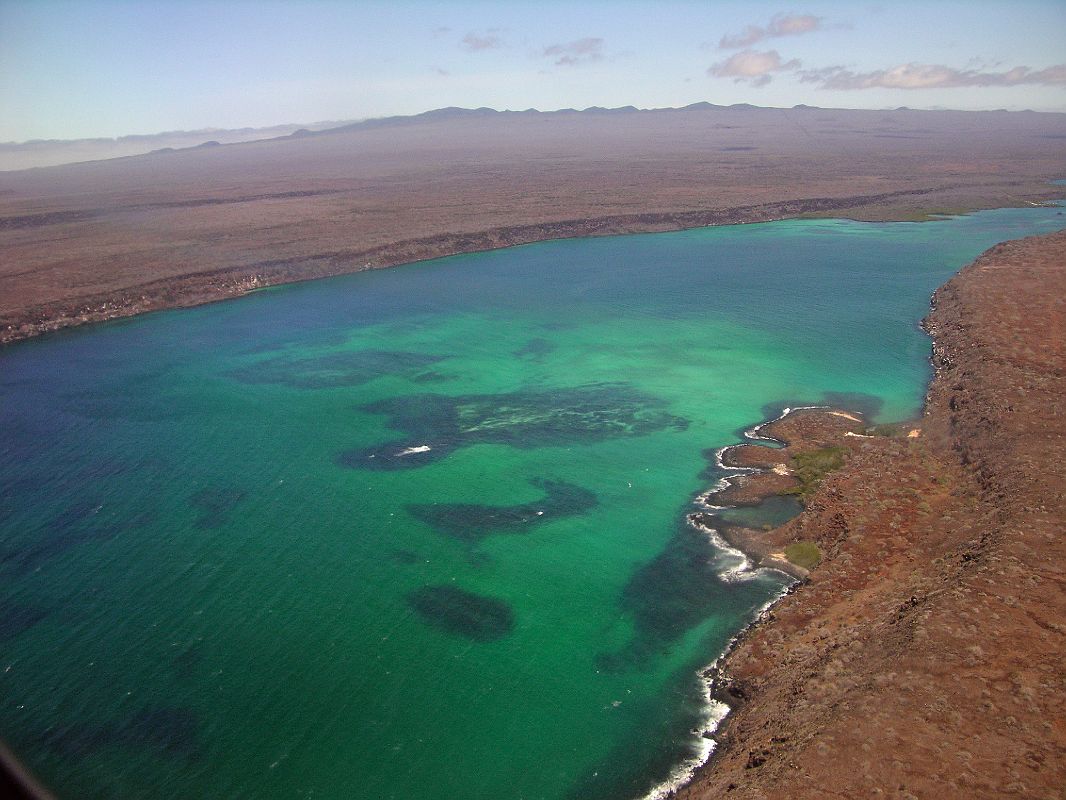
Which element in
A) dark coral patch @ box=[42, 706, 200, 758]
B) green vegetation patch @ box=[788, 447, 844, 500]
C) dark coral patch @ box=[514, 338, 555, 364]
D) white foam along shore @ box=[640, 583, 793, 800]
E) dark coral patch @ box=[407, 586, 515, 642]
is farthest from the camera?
dark coral patch @ box=[514, 338, 555, 364]

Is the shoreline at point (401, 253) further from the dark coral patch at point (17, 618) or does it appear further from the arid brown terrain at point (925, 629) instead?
the arid brown terrain at point (925, 629)

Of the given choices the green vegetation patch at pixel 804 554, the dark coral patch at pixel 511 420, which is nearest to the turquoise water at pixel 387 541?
the dark coral patch at pixel 511 420

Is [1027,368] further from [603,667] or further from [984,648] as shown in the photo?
[603,667]

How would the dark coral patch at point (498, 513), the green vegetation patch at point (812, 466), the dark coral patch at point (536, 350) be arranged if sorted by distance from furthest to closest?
the dark coral patch at point (536, 350)
the green vegetation patch at point (812, 466)
the dark coral patch at point (498, 513)

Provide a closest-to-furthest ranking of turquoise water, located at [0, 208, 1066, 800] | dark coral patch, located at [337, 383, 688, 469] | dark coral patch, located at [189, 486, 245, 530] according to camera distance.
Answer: turquoise water, located at [0, 208, 1066, 800] < dark coral patch, located at [189, 486, 245, 530] < dark coral patch, located at [337, 383, 688, 469]

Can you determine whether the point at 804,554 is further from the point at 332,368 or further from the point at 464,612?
the point at 332,368

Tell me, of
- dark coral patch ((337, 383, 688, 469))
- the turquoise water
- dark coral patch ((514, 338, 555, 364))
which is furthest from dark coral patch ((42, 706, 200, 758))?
dark coral patch ((514, 338, 555, 364))

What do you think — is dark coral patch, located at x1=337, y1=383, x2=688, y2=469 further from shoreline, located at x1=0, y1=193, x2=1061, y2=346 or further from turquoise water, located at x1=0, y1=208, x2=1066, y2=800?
shoreline, located at x1=0, y1=193, x2=1061, y2=346
